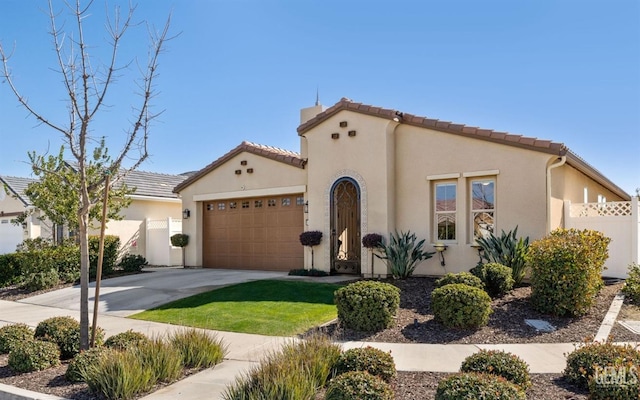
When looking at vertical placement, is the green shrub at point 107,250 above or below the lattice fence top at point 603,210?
below

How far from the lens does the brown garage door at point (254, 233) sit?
15805 millimetres

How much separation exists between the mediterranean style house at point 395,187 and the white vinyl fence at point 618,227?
34.1 inches

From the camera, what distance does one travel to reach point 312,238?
1419cm

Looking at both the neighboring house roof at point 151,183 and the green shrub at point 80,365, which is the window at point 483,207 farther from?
the neighboring house roof at point 151,183

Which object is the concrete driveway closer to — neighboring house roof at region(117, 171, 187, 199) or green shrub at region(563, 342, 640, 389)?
neighboring house roof at region(117, 171, 187, 199)

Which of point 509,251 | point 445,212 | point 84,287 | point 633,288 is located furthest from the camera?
point 445,212

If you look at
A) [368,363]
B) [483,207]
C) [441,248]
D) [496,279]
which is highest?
[483,207]

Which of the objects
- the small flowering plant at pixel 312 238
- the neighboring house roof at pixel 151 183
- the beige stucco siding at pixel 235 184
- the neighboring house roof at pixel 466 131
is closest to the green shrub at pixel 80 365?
the small flowering plant at pixel 312 238

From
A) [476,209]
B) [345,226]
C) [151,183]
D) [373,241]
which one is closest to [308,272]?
[345,226]

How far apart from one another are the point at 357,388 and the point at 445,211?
9.06 metres

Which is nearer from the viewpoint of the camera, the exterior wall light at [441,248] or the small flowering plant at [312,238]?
the exterior wall light at [441,248]

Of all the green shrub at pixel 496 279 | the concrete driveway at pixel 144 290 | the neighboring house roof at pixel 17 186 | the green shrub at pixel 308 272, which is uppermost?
the neighboring house roof at pixel 17 186

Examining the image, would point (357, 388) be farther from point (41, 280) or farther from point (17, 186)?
point (17, 186)

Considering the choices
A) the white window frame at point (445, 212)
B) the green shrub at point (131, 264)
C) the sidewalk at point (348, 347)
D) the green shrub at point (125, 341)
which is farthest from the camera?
the green shrub at point (131, 264)
